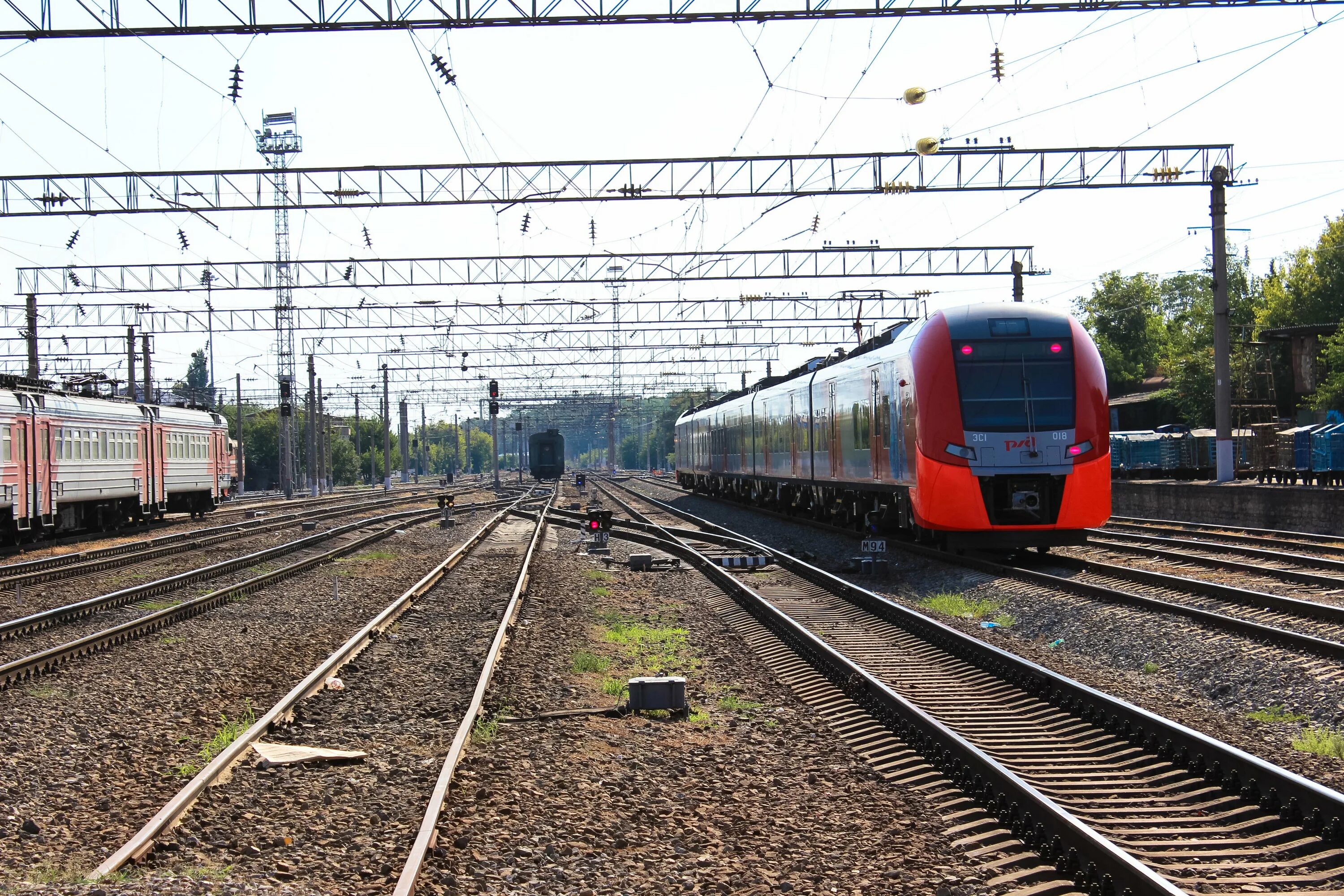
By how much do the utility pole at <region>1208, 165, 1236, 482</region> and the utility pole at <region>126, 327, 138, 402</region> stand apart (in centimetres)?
3250

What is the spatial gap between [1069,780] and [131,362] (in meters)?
41.3

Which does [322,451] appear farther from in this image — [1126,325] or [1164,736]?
[1164,736]

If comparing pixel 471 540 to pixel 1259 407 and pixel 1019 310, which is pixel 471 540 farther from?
pixel 1259 407

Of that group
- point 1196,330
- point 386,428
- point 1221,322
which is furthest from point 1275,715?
point 1196,330

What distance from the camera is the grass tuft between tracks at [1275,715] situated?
8180mm

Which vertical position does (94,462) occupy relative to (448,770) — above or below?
above

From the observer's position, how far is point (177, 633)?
1331 cm

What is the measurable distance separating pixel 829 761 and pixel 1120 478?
3551cm

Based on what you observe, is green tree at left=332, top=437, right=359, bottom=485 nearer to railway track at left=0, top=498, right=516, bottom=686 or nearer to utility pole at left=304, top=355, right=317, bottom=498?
utility pole at left=304, top=355, right=317, bottom=498

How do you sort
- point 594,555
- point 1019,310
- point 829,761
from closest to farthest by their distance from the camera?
point 829,761
point 1019,310
point 594,555

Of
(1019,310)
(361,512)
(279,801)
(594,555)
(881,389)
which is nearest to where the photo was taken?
(279,801)

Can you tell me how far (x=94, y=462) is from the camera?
29266mm

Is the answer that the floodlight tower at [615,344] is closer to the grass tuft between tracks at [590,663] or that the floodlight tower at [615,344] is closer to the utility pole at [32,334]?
the utility pole at [32,334]

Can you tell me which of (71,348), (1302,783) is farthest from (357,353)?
(1302,783)
